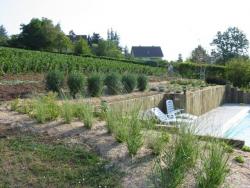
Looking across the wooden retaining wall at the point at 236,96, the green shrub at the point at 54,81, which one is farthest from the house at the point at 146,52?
the green shrub at the point at 54,81

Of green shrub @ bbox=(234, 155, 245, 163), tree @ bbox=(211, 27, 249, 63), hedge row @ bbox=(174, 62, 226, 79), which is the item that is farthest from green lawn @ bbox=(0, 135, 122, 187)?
tree @ bbox=(211, 27, 249, 63)

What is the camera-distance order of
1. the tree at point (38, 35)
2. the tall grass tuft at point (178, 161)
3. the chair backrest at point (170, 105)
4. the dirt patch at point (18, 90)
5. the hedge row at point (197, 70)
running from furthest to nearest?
the tree at point (38, 35) < the hedge row at point (197, 70) < the chair backrest at point (170, 105) < the dirt patch at point (18, 90) < the tall grass tuft at point (178, 161)

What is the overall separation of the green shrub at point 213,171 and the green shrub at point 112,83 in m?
9.38

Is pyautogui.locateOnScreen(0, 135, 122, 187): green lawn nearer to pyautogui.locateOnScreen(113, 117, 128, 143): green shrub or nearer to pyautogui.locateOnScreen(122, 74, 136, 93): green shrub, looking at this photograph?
pyautogui.locateOnScreen(113, 117, 128, 143): green shrub

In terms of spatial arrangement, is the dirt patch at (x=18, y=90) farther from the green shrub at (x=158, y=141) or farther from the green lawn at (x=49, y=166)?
the green shrub at (x=158, y=141)

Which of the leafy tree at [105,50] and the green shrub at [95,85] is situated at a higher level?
the leafy tree at [105,50]

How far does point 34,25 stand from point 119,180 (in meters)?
44.1

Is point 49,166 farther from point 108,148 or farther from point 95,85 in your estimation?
point 95,85

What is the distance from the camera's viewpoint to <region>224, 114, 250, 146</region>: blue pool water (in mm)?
12459

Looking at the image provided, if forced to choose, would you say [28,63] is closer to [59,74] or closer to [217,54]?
[59,74]

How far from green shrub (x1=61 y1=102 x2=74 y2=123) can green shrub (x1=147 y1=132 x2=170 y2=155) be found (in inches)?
71.2

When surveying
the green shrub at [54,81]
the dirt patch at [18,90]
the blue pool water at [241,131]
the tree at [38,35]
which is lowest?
the blue pool water at [241,131]

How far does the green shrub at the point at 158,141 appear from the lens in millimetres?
5484

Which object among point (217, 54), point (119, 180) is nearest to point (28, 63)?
point (119, 180)
